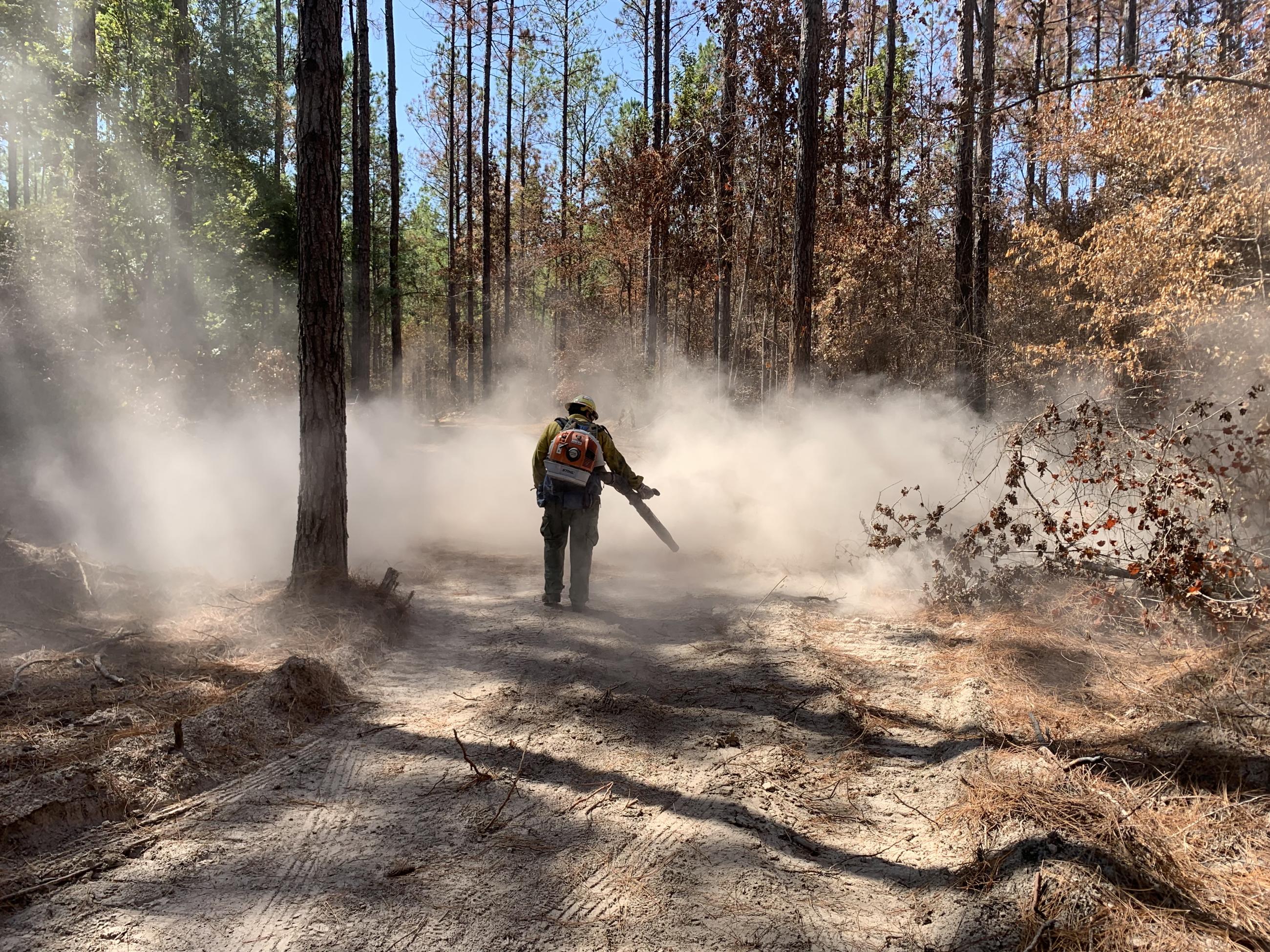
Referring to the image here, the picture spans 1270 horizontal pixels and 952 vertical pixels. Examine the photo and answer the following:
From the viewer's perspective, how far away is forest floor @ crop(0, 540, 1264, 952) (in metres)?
2.96

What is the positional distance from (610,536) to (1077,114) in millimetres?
11969

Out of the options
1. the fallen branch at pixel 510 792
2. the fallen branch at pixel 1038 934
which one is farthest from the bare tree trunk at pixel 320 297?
the fallen branch at pixel 1038 934

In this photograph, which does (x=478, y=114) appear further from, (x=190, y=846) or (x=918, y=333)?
(x=190, y=846)

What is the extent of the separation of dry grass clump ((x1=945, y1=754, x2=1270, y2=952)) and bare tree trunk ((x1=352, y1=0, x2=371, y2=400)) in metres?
19.3

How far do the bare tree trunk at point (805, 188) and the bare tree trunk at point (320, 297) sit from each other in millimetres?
6948

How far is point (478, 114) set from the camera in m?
33.1

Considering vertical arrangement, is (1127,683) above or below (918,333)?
below

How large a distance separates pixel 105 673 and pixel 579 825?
3376 millimetres

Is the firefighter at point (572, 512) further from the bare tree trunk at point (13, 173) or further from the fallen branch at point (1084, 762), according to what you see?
the bare tree trunk at point (13, 173)

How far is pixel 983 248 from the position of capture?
51.9 feet

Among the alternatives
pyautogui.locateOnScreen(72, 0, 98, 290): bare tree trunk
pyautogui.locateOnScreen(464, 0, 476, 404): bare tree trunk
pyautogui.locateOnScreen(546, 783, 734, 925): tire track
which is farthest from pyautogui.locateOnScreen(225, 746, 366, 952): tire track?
pyautogui.locateOnScreen(464, 0, 476, 404): bare tree trunk

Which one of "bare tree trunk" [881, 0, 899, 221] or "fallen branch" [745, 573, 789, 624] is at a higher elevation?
"bare tree trunk" [881, 0, 899, 221]

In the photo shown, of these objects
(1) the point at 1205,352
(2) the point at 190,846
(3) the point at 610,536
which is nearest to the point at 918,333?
(1) the point at 1205,352

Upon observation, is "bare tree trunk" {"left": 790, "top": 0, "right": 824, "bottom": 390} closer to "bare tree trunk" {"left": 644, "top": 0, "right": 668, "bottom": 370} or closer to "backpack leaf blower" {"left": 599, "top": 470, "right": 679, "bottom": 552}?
"backpack leaf blower" {"left": 599, "top": 470, "right": 679, "bottom": 552}
